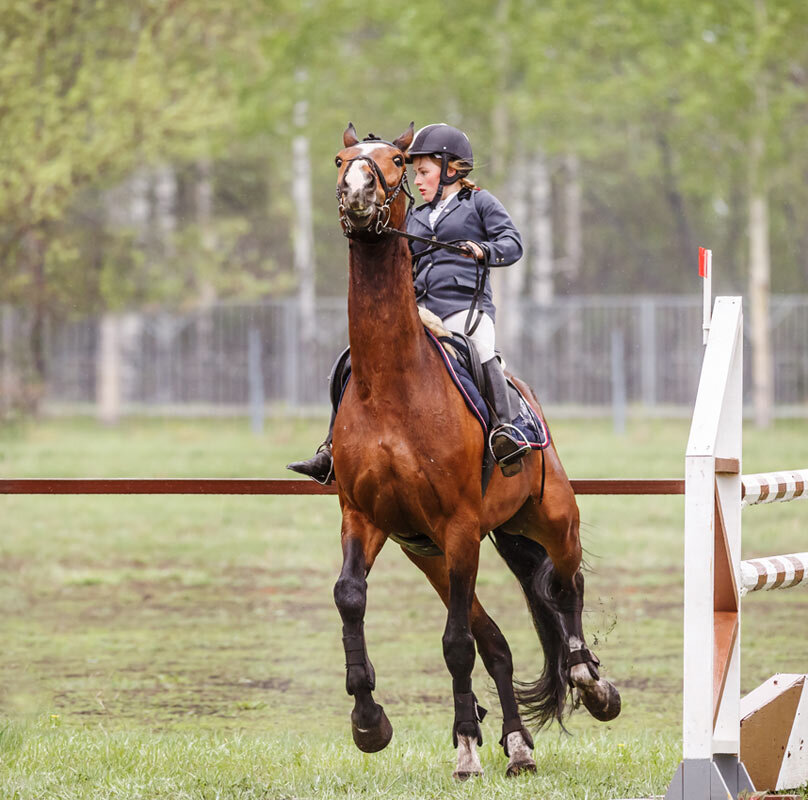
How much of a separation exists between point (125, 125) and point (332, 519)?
25.6 feet

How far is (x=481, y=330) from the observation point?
6008 mm

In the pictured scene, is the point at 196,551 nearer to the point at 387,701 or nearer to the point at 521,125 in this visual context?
the point at 387,701

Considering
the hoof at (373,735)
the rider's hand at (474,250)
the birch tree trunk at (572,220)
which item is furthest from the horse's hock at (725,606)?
the birch tree trunk at (572,220)

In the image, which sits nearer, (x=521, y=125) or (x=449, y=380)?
(x=449, y=380)

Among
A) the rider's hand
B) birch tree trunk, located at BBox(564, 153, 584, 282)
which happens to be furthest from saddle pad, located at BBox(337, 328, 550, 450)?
birch tree trunk, located at BBox(564, 153, 584, 282)

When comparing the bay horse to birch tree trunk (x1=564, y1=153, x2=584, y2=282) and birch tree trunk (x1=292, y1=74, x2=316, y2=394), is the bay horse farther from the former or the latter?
birch tree trunk (x1=564, y1=153, x2=584, y2=282)

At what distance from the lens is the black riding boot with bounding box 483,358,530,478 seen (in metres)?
5.68

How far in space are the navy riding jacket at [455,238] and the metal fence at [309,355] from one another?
20.2 m

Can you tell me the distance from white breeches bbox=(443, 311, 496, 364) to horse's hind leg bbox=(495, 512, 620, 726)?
94 cm

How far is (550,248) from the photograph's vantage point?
35.6 meters

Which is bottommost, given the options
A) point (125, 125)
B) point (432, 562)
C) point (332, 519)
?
point (332, 519)

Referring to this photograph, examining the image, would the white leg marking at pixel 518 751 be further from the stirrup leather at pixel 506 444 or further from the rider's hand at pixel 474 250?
the rider's hand at pixel 474 250

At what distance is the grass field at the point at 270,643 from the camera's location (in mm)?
5977

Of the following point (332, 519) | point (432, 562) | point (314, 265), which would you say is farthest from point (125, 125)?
point (432, 562)
